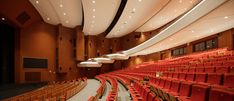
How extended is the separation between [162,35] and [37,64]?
12.3ft

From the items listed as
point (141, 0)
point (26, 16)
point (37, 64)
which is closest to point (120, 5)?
point (141, 0)

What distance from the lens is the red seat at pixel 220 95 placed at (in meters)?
0.79

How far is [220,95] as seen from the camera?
0.85 m

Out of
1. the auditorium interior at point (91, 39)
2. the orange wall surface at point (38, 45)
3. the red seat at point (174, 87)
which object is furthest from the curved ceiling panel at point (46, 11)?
the red seat at point (174, 87)

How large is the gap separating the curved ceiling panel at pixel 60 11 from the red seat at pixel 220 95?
4.47m

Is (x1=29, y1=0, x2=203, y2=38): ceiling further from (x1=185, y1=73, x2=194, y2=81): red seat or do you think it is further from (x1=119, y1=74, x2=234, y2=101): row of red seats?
(x1=119, y1=74, x2=234, y2=101): row of red seats

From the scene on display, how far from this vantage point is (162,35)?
4.52 m

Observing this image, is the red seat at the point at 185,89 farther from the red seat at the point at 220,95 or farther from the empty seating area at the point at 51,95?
the empty seating area at the point at 51,95

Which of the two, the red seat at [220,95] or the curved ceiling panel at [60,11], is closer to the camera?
the red seat at [220,95]

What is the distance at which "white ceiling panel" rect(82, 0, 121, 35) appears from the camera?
191 inches

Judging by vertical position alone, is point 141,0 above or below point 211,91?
above

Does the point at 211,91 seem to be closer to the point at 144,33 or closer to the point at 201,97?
the point at 201,97

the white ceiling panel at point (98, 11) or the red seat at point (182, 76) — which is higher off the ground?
the white ceiling panel at point (98, 11)

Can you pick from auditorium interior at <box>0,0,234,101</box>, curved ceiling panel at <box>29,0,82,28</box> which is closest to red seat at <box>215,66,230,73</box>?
auditorium interior at <box>0,0,234,101</box>
